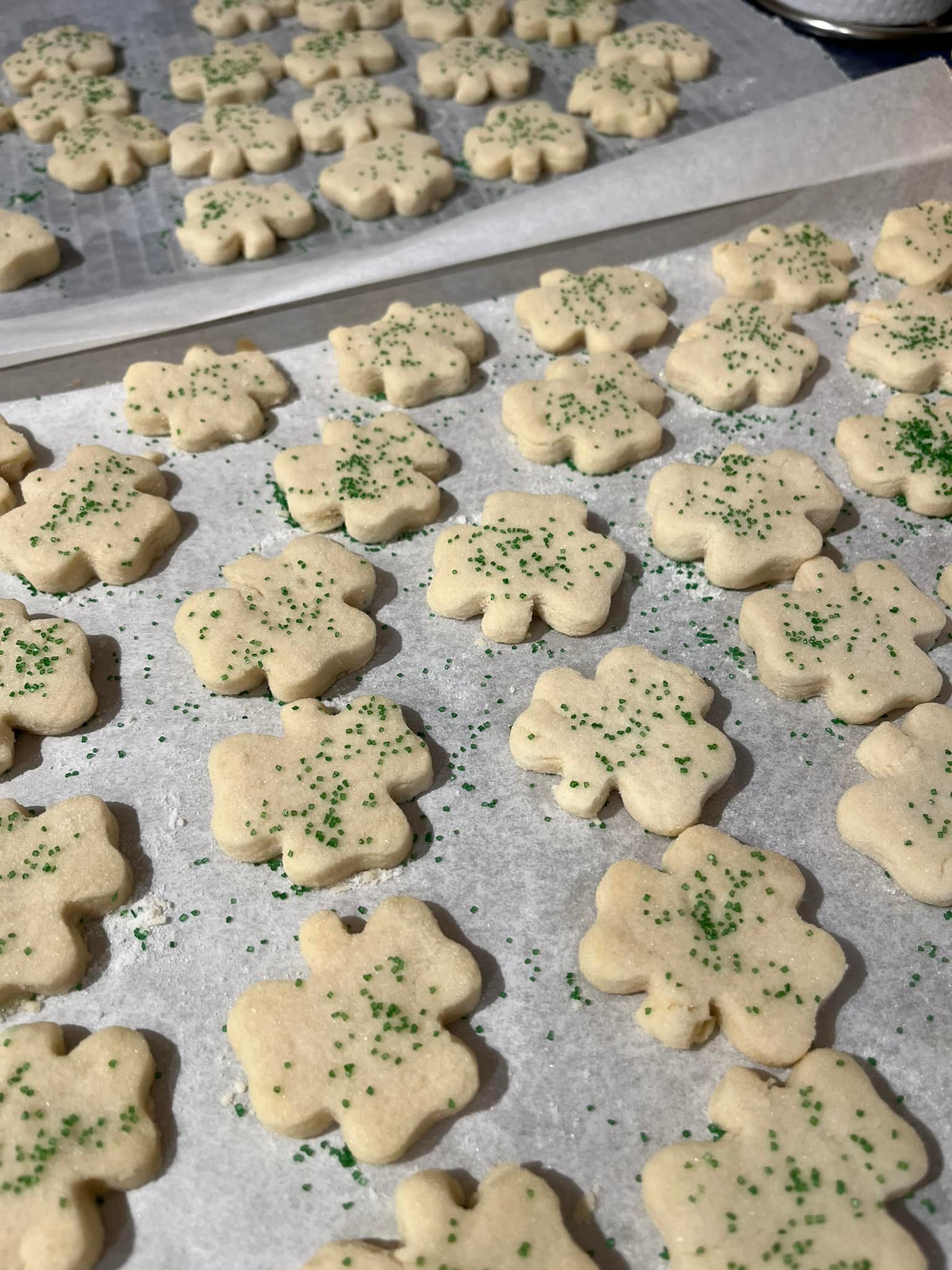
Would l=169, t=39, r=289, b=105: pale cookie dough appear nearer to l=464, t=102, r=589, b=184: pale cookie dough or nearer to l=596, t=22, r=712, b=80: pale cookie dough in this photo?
l=464, t=102, r=589, b=184: pale cookie dough

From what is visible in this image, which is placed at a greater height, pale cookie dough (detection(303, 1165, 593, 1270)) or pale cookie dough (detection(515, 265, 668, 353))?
pale cookie dough (detection(515, 265, 668, 353))

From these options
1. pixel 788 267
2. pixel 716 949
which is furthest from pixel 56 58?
pixel 716 949

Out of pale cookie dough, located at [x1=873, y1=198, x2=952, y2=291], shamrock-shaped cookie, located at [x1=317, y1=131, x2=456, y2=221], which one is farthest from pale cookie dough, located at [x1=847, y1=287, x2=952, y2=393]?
shamrock-shaped cookie, located at [x1=317, y1=131, x2=456, y2=221]

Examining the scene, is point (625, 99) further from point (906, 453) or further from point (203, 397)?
point (203, 397)

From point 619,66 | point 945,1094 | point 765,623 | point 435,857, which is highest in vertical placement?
point 619,66

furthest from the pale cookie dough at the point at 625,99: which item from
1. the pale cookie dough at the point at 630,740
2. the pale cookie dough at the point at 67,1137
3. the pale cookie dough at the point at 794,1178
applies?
the pale cookie dough at the point at 67,1137

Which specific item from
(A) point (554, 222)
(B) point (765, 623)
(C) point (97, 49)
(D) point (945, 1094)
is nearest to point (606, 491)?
(B) point (765, 623)

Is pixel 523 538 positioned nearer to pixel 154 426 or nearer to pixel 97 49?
pixel 154 426
